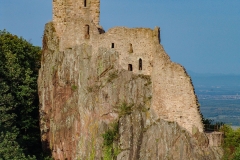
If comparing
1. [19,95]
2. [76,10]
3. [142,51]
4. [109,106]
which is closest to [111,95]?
[109,106]

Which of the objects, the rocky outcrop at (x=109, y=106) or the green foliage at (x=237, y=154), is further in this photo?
the rocky outcrop at (x=109, y=106)

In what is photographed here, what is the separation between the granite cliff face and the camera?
40688 millimetres

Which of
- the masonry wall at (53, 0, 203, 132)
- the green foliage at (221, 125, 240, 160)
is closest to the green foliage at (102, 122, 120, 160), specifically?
the masonry wall at (53, 0, 203, 132)

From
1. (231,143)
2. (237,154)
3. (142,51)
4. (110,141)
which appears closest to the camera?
(237,154)

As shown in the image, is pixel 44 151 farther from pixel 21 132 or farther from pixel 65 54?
pixel 65 54

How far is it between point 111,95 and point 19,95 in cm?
901

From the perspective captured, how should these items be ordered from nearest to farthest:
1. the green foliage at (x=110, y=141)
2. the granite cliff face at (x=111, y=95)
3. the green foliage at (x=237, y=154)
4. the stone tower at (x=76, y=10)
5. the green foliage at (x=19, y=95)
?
1. the green foliage at (x=237, y=154)
2. the granite cliff face at (x=111, y=95)
3. the green foliage at (x=110, y=141)
4. the green foliage at (x=19, y=95)
5. the stone tower at (x=76, y=10)

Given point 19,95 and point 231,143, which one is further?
point 19,95

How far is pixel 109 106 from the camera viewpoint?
4441 cm

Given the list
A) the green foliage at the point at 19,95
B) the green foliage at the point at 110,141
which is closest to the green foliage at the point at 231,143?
the green foliage at the point at 110,141

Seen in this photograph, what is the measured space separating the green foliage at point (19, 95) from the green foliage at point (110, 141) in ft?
20.1

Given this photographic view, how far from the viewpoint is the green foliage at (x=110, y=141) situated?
143 ft

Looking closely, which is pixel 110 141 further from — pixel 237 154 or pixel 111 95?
pixel 237 154

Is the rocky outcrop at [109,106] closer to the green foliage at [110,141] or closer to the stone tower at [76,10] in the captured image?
the green foliage at [110,141]
